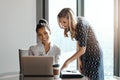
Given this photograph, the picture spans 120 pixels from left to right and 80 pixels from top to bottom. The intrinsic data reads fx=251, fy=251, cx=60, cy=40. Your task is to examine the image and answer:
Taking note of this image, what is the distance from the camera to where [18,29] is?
3.98 meters

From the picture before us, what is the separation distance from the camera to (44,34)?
2.60 m

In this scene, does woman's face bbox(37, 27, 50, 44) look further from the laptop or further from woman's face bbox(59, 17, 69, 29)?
the laptop

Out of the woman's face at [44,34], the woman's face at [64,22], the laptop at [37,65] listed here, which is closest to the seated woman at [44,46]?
the woman's face at [44,34]

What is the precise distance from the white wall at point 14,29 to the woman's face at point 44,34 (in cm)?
141

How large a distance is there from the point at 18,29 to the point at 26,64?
214cm

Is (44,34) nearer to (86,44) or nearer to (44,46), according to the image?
(44,46)

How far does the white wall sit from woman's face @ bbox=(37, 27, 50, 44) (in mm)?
1407

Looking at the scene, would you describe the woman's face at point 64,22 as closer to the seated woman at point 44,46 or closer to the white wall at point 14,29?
the seated woman at point 44,46

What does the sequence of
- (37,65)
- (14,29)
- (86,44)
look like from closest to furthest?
(37,65), (86,44), (14,29)

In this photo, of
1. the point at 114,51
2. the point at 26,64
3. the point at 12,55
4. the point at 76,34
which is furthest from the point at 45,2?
the point at 26,64

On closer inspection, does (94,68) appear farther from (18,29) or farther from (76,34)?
(18,29)

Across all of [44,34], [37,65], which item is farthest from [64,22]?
[37,65]

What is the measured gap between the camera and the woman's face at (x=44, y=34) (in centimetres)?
257

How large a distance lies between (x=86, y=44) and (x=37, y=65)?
84 centimetres
